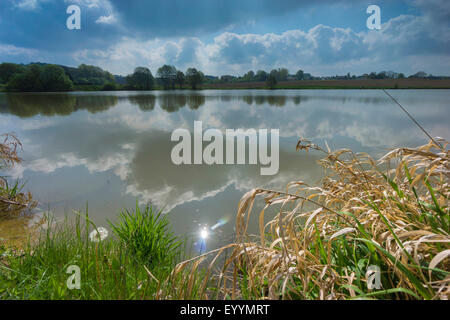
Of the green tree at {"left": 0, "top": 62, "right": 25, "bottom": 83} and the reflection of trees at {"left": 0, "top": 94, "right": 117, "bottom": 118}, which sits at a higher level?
the green tree at {"left": 0, "top": 62, "right": 25, "bottom": 83}

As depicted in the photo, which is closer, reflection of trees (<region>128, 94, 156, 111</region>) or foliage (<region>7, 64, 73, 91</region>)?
reflection of trees (<region>128, 94, 156, 111</region>)

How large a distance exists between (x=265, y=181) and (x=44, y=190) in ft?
14.2

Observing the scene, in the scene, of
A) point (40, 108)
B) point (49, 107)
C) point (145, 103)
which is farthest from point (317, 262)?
point (145, 103)

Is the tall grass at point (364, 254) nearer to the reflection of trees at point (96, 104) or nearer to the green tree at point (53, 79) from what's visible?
the reflection of trees at point (96, 104)

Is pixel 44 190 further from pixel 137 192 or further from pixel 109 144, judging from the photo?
pixel 109 144

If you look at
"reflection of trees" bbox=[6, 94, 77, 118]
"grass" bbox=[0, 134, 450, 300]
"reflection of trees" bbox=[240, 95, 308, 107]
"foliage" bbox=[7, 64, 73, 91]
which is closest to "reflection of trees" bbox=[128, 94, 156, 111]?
"reflection of trees" bbox=[6, 94, 77, 118]

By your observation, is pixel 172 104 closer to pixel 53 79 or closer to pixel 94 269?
pixel 94 269

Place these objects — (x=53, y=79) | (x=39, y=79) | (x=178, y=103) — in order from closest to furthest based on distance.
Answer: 1. (x=178, y=103)
2. (x=39, y=79)
3. (x=53, y=79)

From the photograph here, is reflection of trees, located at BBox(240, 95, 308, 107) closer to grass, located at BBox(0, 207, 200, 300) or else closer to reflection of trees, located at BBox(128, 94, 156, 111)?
reflection of trees, located at BBox(128, 94, 156, 111)

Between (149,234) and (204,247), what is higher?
(149,234)

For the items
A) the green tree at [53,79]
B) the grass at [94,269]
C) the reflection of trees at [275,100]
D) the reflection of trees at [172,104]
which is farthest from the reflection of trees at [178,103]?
the green tree at [53,79]

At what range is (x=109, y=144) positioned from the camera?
850 cm
